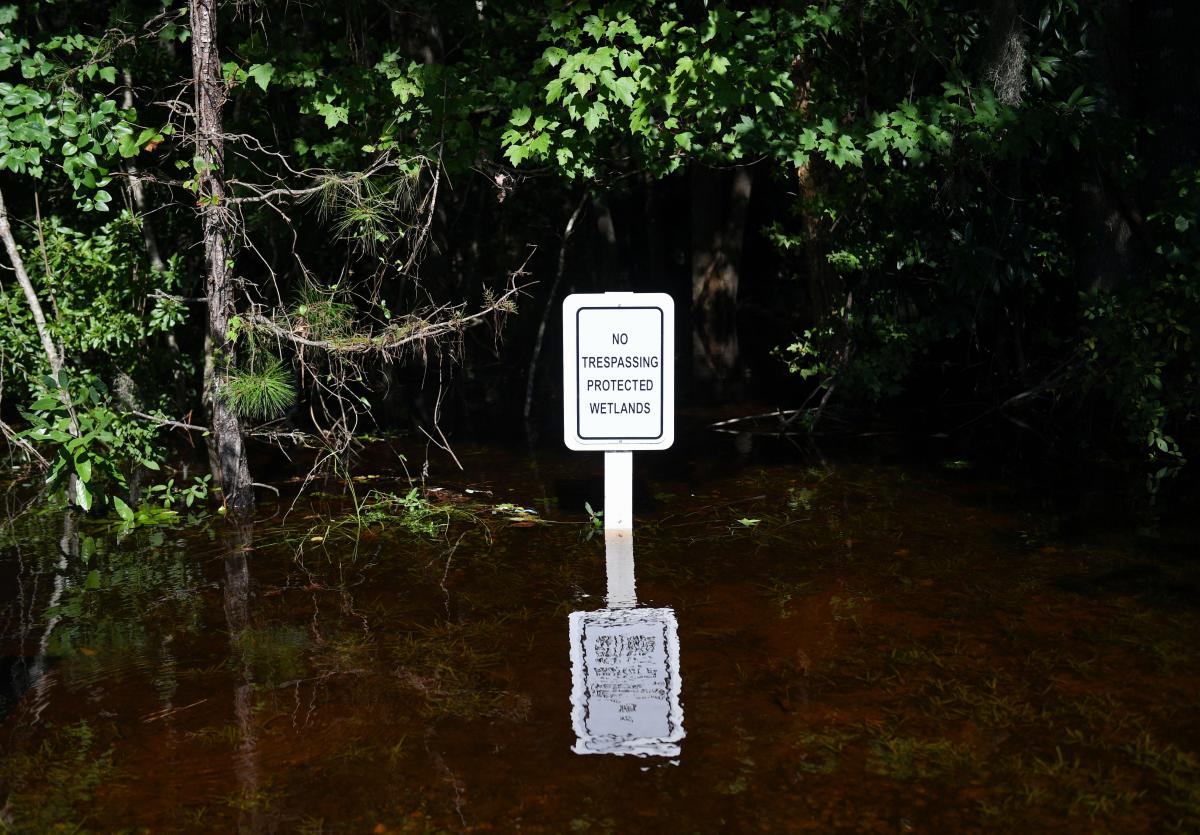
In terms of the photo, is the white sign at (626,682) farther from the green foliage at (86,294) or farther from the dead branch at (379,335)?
the green foliage at (86,294)

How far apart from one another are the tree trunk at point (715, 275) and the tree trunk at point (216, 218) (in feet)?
21.6

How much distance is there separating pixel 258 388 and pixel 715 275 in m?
7.21

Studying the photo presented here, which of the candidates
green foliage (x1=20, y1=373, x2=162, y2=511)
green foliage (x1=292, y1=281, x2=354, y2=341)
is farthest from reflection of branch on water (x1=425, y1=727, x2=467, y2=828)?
green foliage (x1=20, y1=373, x2=162, y2=511)

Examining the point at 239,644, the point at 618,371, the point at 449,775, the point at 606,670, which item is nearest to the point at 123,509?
the point at 239,644

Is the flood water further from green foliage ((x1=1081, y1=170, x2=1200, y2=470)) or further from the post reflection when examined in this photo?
green foliage ((x1=1081, y1=170, x2=1200, y2=470))

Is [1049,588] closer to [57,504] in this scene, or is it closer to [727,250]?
[57,504]

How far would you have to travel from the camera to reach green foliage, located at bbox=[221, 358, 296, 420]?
7242 mm

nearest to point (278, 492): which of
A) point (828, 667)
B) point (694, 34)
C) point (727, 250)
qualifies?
point (694, 34)

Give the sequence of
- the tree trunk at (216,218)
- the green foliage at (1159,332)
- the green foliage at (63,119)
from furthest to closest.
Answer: the green foliage at (1159,332), the tree trunk at (216,218), the green foliage at (63,119)

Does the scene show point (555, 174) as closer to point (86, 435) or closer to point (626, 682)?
point (86, 435)

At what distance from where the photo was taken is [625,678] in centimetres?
489

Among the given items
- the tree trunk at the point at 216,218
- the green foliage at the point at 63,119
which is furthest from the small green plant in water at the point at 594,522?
the green foliage at the point at 63,119

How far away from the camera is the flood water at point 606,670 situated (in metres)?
3.87

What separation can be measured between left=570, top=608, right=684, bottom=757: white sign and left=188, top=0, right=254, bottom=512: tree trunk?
3120 mm
